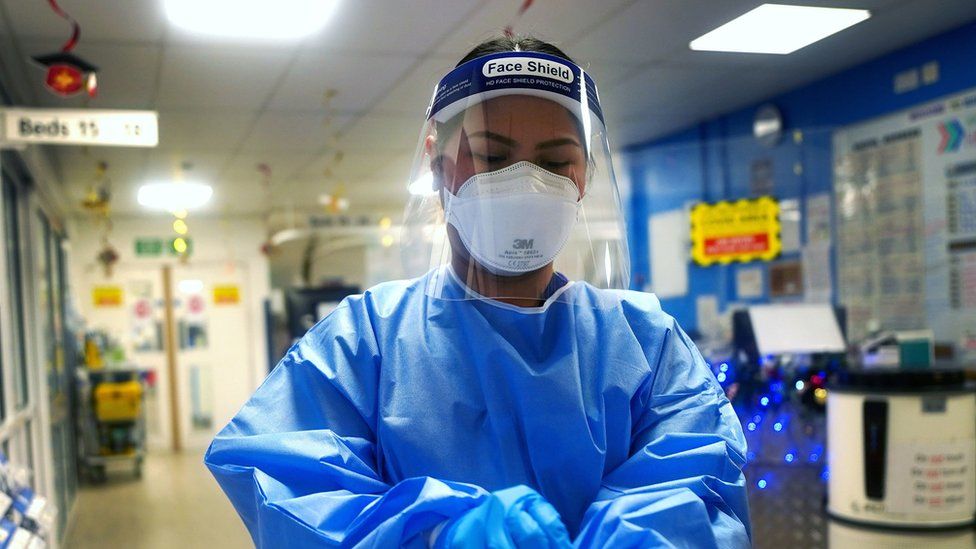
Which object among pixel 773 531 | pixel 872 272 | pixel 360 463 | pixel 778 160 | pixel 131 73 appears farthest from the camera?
pixel 778 160

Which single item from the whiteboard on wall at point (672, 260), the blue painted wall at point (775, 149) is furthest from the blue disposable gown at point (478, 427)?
the whiteboard on wall at point (672, 260)

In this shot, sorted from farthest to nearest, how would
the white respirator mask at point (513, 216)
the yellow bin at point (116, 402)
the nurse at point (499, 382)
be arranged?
1. the yellow bin at point (116, 402)
2. the white respirator mask at point (513, 216)
3. the nurse at point (499, 382)

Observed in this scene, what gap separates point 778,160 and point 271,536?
4.60m

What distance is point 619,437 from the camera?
1156 millimetres

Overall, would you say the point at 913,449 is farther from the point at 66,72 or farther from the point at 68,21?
the point at 68,21

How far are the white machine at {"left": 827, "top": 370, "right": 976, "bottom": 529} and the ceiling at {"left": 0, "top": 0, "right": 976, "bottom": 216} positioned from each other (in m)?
1.66

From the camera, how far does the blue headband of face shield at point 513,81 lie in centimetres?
118

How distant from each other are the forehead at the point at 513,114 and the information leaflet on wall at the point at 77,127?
250 centimetres

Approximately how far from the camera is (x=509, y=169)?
1.17 metres

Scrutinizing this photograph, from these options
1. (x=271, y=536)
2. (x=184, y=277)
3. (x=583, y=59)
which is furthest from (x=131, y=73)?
(x=184, y=277)

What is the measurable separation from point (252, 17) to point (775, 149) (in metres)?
3.04

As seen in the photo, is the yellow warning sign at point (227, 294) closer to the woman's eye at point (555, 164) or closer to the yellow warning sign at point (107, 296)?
the yellow warning sign at point (107, 296)

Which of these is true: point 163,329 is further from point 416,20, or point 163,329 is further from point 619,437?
point 619,437

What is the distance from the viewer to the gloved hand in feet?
2.96
